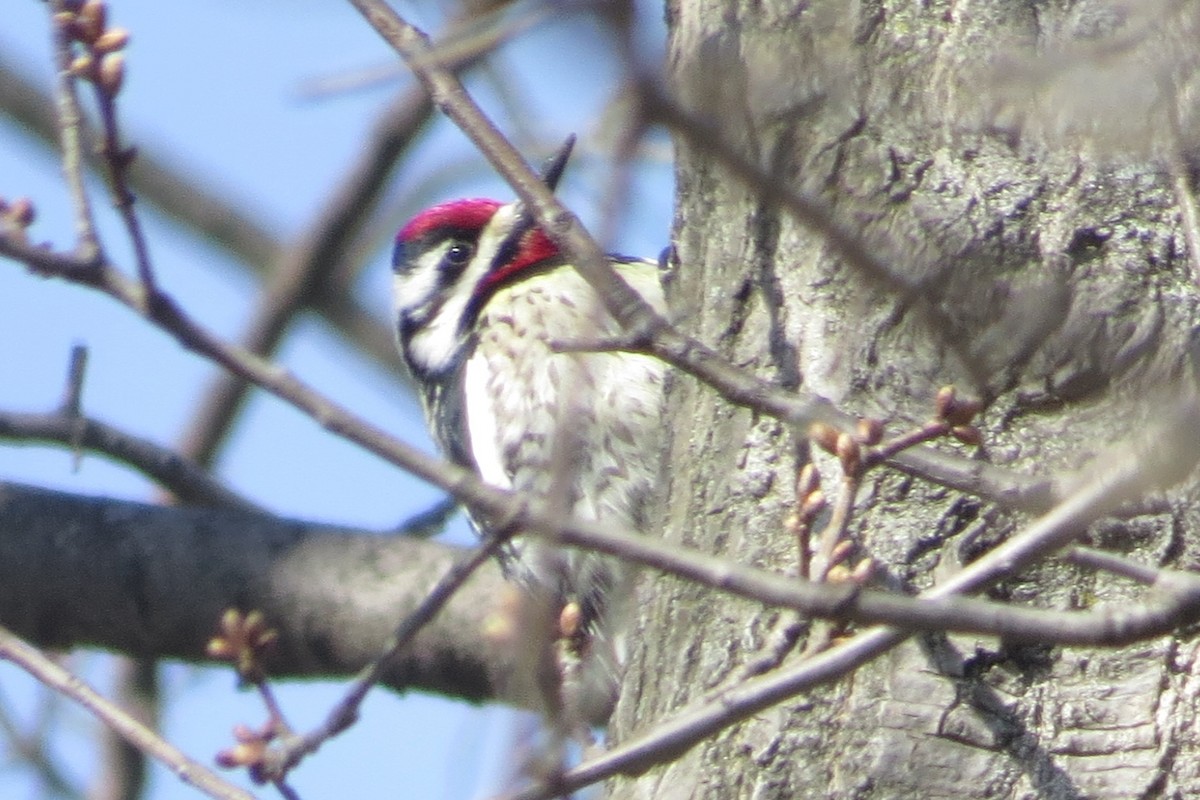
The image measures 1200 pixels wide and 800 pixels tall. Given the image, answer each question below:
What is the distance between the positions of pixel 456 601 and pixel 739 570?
2.74 metres

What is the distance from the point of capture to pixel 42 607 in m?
4.08

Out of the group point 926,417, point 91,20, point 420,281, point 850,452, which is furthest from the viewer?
point 420,281

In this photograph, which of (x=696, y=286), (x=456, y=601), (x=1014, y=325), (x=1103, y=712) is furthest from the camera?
(x=456, y=601)

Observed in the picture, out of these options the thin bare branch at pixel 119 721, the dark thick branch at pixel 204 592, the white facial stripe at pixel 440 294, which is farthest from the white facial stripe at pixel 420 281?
the thin bare branch at pixel 119 721

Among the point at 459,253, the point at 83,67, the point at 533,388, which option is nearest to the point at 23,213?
the point at 83,67

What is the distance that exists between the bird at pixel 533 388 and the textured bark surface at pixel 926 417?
2.31 feet

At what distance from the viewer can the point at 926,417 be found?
2240 millimetres

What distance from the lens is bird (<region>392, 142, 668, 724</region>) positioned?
11.7 feet

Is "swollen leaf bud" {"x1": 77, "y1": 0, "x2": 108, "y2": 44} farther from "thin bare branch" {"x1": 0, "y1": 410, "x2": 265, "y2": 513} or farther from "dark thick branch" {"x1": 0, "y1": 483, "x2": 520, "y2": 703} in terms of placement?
"dark thick branch" {"x1": 0, "y1": 483, "x2": 520, "y2": 703}

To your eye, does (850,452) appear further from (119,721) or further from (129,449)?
(129,449)

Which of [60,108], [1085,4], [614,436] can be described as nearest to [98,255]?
[60,108]

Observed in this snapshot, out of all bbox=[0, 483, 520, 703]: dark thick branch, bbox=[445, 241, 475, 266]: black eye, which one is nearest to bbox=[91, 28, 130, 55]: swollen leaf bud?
bbox=[0, 483, 520, 703]: dark thick branch

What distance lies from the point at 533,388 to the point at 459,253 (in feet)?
2.77

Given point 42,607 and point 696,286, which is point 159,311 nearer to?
point 696,286
